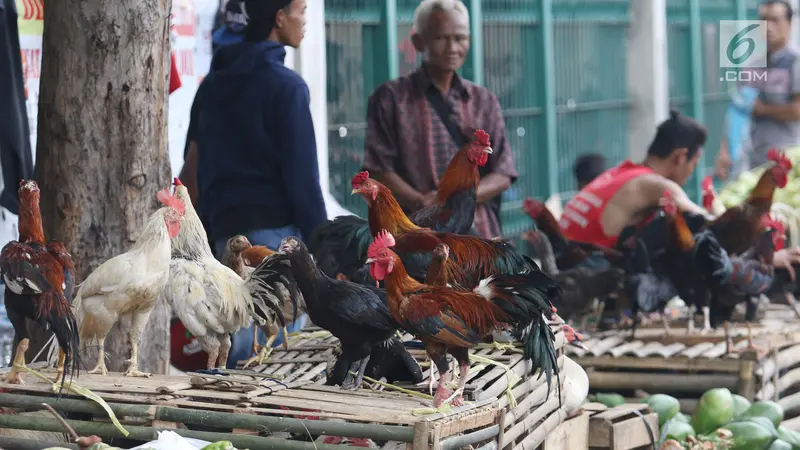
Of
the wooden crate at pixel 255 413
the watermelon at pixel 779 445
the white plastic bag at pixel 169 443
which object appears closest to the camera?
the white plastic bag at pixel 169 443

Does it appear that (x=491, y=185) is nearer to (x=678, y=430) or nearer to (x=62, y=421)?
(x=678, y=430)

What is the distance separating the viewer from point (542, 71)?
12086mm

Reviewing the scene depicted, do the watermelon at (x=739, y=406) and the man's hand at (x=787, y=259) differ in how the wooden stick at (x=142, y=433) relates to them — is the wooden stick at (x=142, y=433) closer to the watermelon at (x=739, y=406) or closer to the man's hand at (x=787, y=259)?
Answer: the watermelon at (x=739, y=406)

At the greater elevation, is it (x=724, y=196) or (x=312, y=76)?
(x=312, y=76)

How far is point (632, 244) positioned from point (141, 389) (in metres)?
3.81

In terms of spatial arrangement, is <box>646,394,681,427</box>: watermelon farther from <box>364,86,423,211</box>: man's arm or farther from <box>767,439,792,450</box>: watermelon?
<box>364,86,423,211</box>: man's arm

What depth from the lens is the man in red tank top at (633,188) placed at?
7672mm

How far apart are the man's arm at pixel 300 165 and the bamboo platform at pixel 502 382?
0.73 m

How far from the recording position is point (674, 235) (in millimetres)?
6961

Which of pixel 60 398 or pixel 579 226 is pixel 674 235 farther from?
pixel 60 398

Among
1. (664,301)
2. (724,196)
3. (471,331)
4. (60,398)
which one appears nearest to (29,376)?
(60,398)

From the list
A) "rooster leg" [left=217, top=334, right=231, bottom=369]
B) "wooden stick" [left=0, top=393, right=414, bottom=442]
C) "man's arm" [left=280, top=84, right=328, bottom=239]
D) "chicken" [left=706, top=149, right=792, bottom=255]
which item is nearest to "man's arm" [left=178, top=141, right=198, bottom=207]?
"man's arm" [left=280, top=84, right=328, bottom=239]
